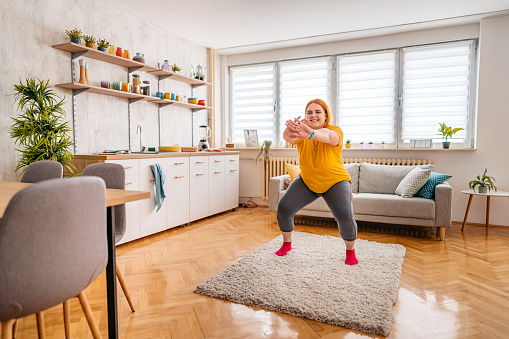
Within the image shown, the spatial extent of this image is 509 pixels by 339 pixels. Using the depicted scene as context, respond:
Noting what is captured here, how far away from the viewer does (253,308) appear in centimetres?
207

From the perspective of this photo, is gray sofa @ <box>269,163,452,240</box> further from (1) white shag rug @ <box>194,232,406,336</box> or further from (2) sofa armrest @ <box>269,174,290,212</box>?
(1) white shag rug @ <box>194,232,406,336</box>

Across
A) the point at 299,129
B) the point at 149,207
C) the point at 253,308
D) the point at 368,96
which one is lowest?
the point at 253,308

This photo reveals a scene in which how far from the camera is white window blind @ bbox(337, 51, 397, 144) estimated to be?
16.1 feet

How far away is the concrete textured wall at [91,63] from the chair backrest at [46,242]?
2.40m

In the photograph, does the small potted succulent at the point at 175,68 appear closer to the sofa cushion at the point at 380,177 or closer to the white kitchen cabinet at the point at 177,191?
the white kitchen cabinet at the point at 177,191

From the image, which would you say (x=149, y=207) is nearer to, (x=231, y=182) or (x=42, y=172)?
(x=42, y=172)

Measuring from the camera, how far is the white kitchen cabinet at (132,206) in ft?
11.0

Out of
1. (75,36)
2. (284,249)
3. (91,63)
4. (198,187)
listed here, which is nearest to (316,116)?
(284,249)

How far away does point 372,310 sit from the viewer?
199cm

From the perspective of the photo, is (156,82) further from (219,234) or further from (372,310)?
(372,310)

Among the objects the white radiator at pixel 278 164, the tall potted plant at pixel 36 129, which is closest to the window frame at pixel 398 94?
the white radiator at pixel 278 164

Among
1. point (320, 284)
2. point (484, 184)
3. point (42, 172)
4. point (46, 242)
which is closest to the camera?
point (46, 242)

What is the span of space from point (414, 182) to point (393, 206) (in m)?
0.37

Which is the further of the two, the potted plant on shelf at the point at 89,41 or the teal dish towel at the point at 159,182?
the teal dish towel at the point at 159,182
